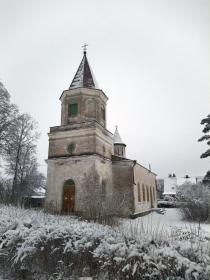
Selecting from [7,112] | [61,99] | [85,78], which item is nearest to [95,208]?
[61,99]

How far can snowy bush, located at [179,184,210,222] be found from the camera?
16422mm

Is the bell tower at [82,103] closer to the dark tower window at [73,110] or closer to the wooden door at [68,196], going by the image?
the dark tower window at [73,110]

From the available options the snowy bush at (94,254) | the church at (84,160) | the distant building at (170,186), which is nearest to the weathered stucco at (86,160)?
the church at (84,160)

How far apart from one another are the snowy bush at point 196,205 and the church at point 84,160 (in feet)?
15.3

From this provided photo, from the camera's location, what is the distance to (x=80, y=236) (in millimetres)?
5457

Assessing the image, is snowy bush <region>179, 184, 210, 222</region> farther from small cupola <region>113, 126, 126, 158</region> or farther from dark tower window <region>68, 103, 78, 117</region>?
small cupola <region>113, 126, 126, 158</region>

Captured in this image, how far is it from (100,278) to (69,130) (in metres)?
16.1

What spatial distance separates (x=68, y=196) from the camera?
18.7m

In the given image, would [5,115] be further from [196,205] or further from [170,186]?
[170,186]

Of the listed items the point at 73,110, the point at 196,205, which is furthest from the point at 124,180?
the point at 73,110

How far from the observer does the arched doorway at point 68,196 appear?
18.4m

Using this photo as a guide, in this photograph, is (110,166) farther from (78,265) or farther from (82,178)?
(78,265)

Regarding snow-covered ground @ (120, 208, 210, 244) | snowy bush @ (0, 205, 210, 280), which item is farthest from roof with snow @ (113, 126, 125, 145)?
snowy bush @ (0, 205, 210, 280)

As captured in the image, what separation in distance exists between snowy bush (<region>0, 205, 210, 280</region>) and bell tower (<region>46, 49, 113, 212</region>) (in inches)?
444
